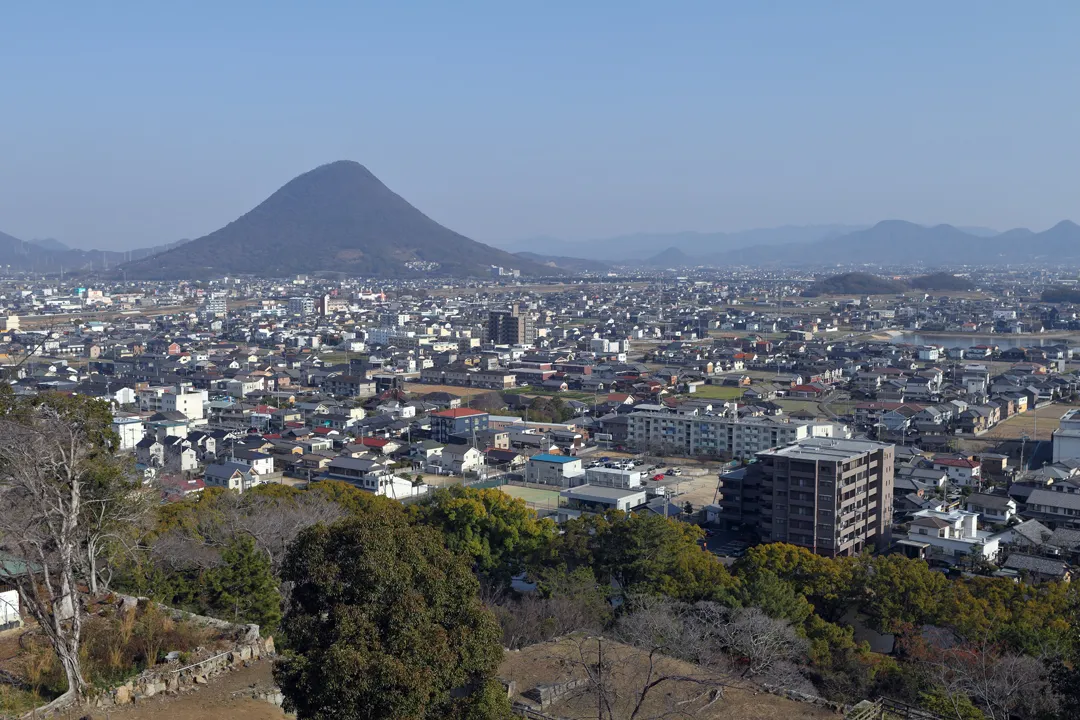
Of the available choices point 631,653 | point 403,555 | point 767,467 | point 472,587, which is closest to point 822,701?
point 631,653

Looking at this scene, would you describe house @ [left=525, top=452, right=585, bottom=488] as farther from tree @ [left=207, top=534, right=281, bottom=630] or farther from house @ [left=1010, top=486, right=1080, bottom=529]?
tree @ [left=207, top=534, right=281, bottom=630]

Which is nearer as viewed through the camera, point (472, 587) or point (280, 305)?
point (472, 587)

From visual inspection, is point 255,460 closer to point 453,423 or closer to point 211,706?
point 453,423

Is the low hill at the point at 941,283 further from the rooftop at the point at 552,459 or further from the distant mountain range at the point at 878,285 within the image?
the rooftop at the point at 552,459

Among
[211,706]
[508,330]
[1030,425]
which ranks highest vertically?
[211,706]

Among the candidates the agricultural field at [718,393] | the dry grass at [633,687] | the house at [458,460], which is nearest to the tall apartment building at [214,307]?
the agricultural field at [718,393]

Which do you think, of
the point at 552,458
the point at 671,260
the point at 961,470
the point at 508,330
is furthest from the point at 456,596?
the point at 671,260

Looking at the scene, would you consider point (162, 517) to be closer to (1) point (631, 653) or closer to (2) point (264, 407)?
(1) point (631, 653)
